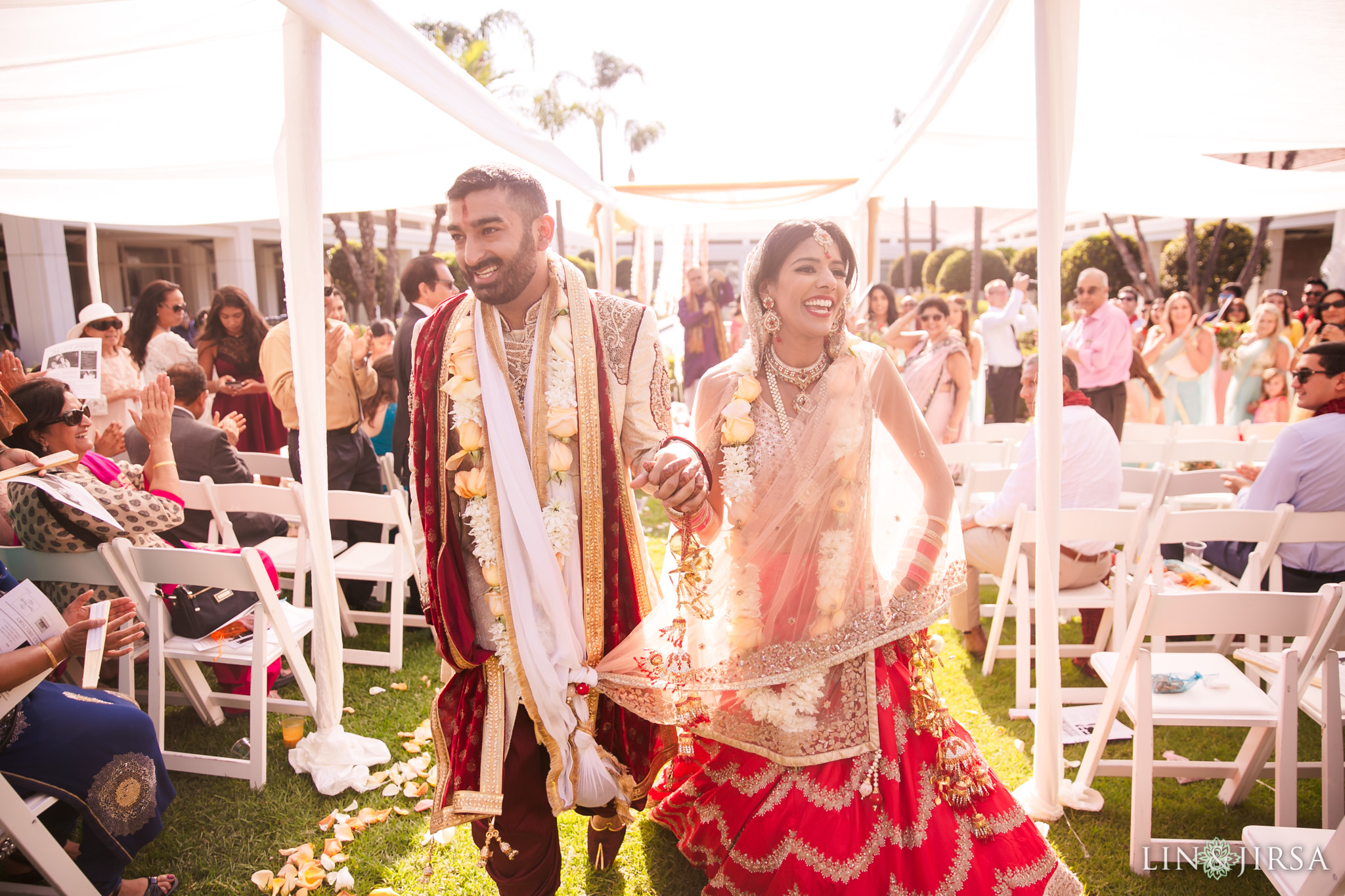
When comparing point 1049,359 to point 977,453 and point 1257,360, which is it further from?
point 1257,360

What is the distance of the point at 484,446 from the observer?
2078 mm

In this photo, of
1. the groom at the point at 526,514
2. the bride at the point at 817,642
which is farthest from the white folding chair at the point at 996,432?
the groom at the point at 526,514

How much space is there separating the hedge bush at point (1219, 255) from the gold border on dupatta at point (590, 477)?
2103 centimetres

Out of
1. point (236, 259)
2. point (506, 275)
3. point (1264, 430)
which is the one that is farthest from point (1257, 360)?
point (236, 259)

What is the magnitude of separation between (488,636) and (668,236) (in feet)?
38.5

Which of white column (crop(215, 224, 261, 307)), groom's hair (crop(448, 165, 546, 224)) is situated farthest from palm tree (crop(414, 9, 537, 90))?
groom's hair (crop(448, 165, 546, 224))

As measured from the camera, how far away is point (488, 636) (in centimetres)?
215

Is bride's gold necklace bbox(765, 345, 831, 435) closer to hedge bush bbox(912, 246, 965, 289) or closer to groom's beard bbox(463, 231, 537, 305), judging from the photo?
groom's beard bbox(463, 231, 537, 305)

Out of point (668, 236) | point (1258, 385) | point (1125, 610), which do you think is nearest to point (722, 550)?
point (1125, 610)

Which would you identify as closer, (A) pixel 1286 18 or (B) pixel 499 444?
(B) pixel 499 444

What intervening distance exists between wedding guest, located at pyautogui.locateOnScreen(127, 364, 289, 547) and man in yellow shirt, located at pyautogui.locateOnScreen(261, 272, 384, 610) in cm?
36

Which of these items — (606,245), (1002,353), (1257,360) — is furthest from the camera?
(1002,353)

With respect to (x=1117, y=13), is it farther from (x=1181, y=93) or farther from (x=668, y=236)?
(x=668, y=236)

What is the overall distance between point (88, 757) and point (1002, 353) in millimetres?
8507
